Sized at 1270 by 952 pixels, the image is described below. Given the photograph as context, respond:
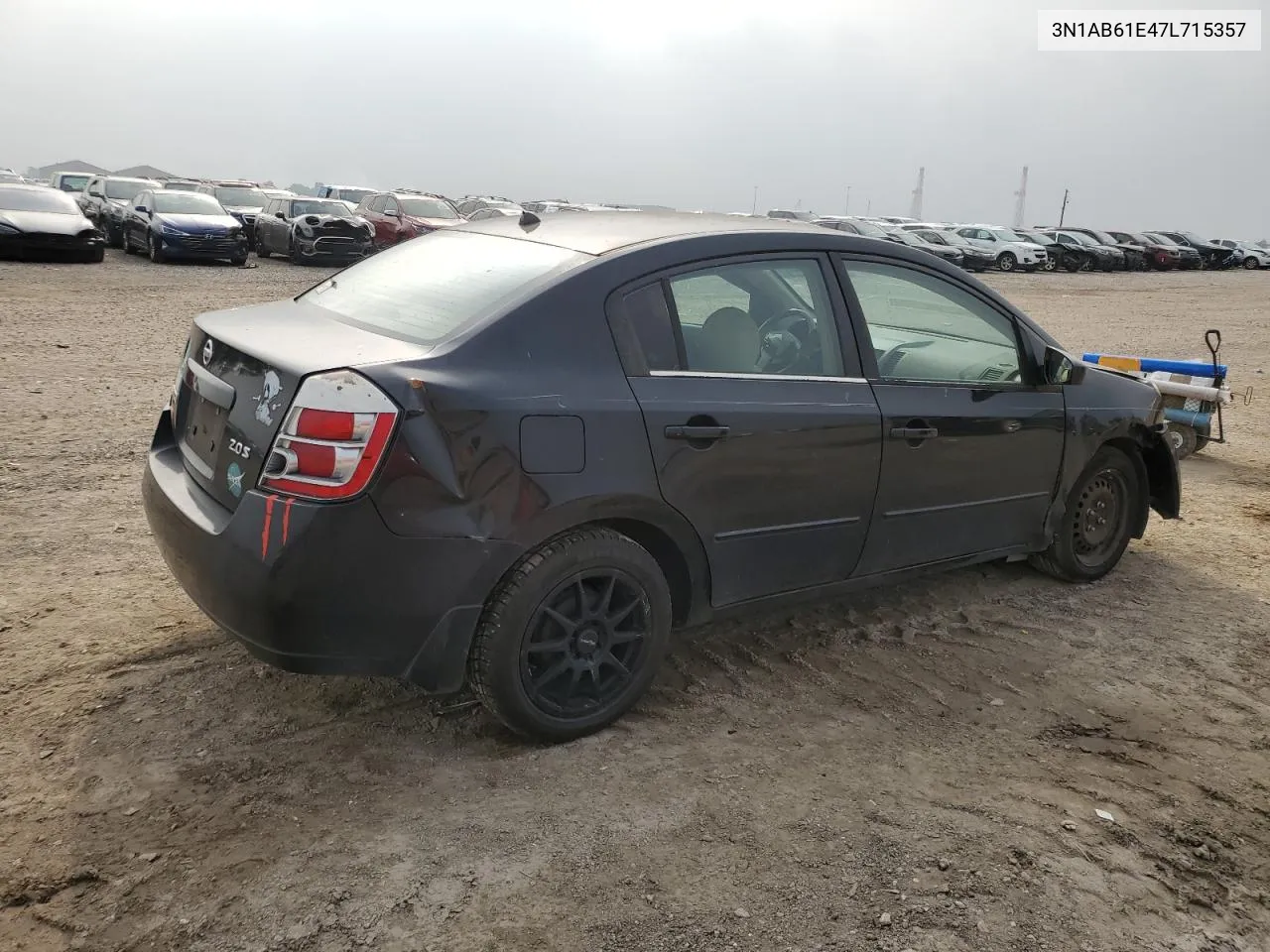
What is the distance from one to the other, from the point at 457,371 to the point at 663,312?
0.79 metres

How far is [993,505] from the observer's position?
14.6 ft

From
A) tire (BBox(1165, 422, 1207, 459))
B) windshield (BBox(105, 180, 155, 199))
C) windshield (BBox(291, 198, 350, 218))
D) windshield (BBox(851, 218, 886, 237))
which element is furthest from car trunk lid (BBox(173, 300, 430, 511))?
windshield (BBox(851, 218, 886, 237))

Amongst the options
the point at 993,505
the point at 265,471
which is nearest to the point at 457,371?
the point at 265,471

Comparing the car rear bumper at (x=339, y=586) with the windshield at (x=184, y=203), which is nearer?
the car rear bumper at (x=339, y=586)

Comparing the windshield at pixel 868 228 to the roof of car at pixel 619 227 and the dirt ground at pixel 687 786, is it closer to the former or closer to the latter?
the dirt ground at pixel 687 786

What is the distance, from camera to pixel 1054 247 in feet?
122

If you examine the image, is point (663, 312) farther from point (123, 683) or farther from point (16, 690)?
point (16, 690)

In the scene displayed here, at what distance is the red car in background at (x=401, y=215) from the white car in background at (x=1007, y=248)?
1850 cm

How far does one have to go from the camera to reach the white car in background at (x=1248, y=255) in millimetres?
→ 45237

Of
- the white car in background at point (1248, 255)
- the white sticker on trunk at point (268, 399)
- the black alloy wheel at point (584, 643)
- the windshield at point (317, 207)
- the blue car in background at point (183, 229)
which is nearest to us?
the white sticker on trunk at point (268, 399)

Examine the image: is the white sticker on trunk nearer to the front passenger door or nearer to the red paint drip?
the red paint drip

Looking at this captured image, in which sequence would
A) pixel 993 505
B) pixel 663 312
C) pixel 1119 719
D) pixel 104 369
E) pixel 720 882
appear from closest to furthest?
pixel 720 882, pixel 663 312, pixel 1119 719, pixel 993 505, pixel 104 369

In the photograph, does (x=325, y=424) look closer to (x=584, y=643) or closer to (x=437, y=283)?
(x=437, y=283)

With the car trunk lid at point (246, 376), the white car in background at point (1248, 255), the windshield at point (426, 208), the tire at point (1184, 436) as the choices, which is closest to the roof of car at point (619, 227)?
the car trunk lid at point (246, 376)
